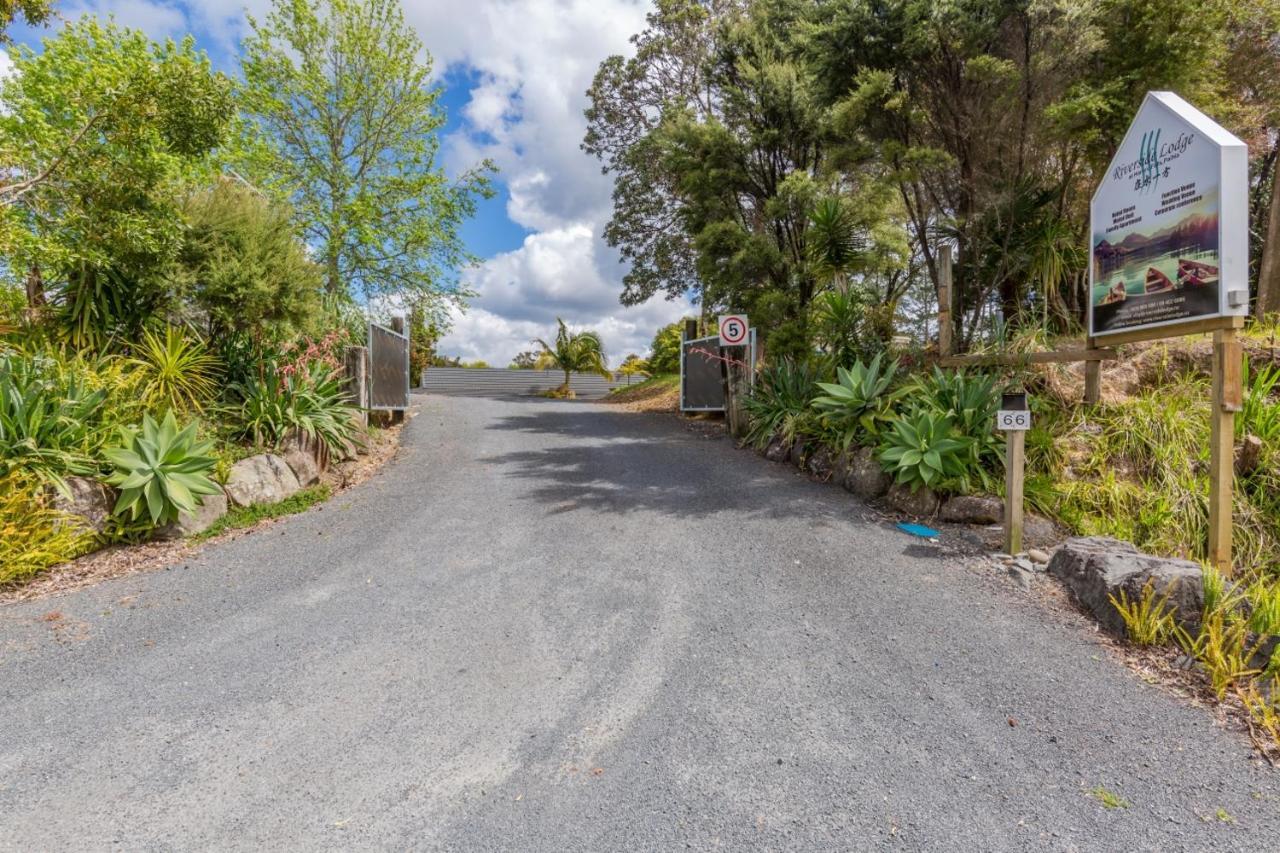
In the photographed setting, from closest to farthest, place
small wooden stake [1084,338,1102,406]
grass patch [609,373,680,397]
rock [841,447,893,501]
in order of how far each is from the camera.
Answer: small wooden stake [1084,338,1102,406] < rock [841,447,893,501] < grass patch [609,373,680,397]

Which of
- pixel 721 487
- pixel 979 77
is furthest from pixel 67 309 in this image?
pixel 979 77

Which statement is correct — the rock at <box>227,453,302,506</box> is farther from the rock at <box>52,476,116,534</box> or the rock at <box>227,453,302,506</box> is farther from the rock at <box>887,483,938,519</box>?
the rock at <box>887,483,938,519</box>

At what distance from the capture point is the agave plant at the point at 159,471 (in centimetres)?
438

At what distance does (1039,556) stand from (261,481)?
6567 mm

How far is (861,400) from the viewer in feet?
19.8

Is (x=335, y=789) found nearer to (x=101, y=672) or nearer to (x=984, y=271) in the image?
(x=101, y=672)

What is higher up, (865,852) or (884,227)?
(884,227)

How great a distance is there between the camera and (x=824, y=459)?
660 cm

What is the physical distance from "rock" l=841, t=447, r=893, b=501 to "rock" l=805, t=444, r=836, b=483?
1.23 feet

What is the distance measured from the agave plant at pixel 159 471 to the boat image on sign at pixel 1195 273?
24.1ft

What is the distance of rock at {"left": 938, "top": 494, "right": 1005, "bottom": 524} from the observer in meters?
4.71

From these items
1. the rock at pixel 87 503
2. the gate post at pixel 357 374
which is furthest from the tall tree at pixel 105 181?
the gate post at pixel 357 374

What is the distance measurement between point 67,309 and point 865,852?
7.48 m

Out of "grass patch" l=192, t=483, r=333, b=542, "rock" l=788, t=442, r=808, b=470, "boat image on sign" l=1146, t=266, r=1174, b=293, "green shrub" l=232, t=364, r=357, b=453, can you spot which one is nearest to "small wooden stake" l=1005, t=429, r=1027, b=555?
"boat image on sign" l=1146, t=266, r=1174, b=293
